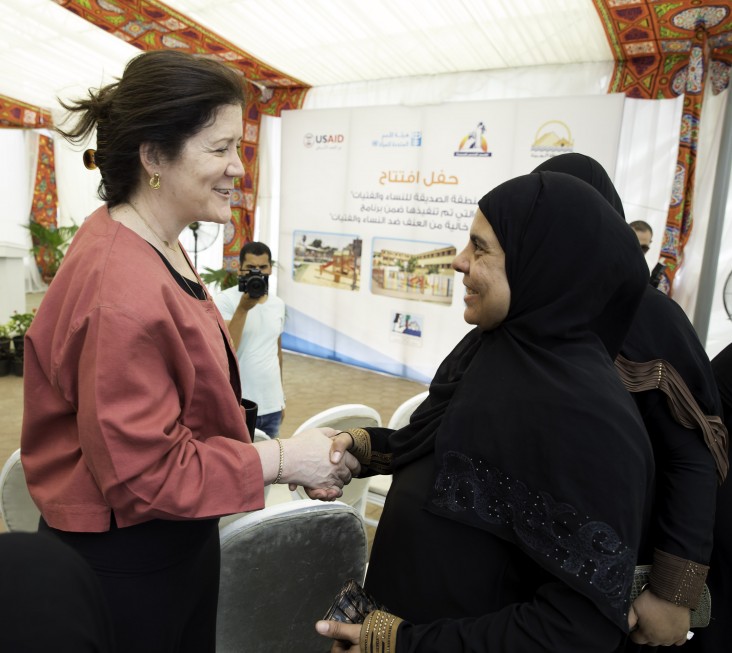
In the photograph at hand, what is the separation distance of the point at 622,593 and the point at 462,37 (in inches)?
167

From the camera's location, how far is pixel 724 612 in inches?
51.1

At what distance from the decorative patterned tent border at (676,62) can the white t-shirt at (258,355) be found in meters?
2.72

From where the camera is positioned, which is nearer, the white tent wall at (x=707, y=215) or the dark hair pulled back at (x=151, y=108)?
the dark hair pulled back at (x=151, y=108)

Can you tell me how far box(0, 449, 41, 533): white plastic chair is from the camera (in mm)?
1411

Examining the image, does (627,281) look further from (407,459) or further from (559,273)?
(407,459)

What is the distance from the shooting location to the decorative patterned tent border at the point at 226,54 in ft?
14.5

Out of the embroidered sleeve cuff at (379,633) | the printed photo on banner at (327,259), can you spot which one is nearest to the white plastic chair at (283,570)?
the embroidered sleeve cuff at (379,633)

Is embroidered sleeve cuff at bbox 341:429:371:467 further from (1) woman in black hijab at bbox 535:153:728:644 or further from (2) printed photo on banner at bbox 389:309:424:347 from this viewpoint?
(2) printed photo on banner at bbox 389:309:424:347

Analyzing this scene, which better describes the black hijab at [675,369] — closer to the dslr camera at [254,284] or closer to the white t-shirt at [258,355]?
the dslr camera at [254,284]

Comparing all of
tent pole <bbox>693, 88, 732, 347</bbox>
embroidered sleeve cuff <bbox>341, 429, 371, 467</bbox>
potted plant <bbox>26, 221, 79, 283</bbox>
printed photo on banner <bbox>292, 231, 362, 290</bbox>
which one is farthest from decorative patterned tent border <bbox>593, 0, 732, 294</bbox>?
potted plant <bbox>26, 221, 79, 283</bbox>

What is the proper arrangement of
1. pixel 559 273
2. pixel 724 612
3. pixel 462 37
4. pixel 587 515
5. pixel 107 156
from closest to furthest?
pixel 587 515 < pixel 559 273 < pixel 107 156 < pixel 724 612 < pixel 462 37

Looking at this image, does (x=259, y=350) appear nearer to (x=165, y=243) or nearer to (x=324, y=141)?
(x=165, y=243)

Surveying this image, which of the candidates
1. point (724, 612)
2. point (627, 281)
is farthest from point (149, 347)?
point (724, 612)

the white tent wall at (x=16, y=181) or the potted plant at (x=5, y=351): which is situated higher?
the white tent wall at (x=16, y=181)
